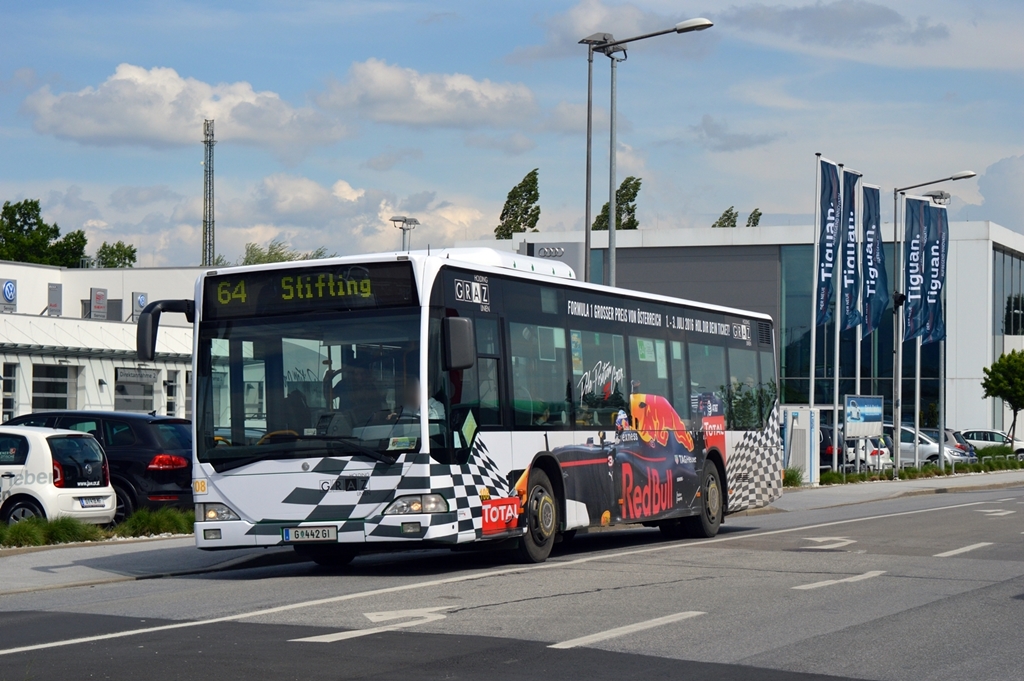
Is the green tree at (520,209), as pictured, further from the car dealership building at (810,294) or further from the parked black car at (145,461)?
the parked black car at (145,461)

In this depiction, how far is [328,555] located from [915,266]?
31370 millimetres

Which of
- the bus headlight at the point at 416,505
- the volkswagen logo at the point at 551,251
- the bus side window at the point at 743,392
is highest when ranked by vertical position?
the volkswagen logo at the point at 551,251

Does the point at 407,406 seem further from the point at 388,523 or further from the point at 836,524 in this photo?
the point at 836,524

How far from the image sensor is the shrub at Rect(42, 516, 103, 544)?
16359 mm

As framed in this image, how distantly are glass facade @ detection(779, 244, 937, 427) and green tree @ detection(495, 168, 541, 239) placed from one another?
2804 centimetres

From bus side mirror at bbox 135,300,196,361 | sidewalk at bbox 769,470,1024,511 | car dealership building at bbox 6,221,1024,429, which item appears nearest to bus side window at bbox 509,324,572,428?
bus side mirror at bbox 135,300,196,361

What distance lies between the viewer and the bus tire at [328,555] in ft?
47.6

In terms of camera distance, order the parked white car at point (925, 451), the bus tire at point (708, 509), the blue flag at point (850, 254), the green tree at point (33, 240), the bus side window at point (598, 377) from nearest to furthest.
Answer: the bus side window at point (598, 377) → the bus tire at point (708, 509) → the blue flag at point (850, 254) → the parked white car at point (925, 451) → the green tree at point (33, 240)

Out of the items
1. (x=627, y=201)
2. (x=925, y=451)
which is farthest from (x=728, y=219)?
(x=925, y=451)

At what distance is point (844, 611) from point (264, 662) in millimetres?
4847

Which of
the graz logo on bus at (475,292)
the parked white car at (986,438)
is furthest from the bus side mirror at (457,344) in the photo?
the parked white car at (986,438)

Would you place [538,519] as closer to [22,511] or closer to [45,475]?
[45,475]

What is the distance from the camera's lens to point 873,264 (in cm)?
3962

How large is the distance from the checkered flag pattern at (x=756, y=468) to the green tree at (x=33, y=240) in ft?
247
